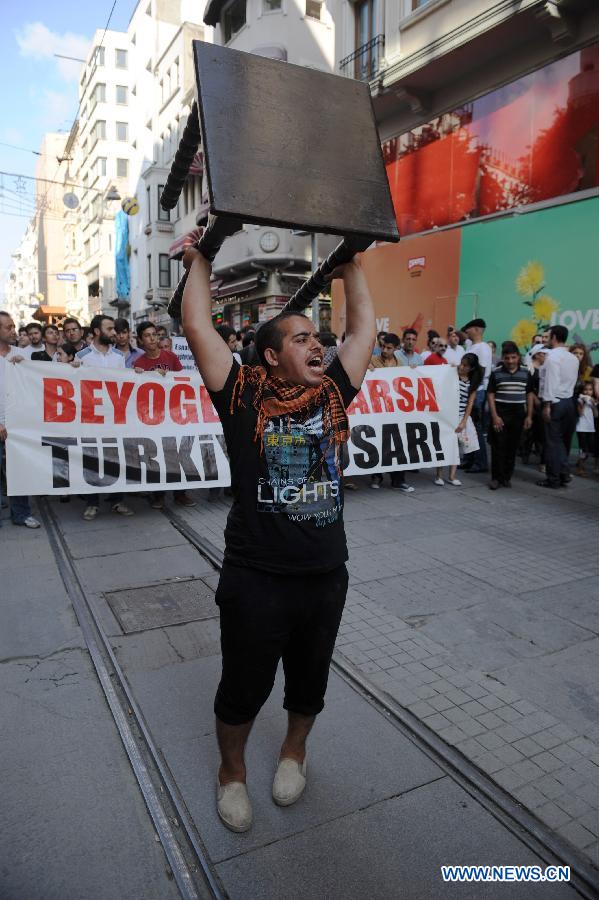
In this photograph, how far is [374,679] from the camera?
357cm

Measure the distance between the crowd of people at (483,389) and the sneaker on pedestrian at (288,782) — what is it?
467 cm

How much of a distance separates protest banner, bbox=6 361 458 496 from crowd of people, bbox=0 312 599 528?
30 centimetres

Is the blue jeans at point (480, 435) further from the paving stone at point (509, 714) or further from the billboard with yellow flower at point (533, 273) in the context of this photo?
the paving stone at point (509, 714)

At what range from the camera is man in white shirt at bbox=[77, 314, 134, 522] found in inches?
275

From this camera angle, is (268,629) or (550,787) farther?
(550,787)

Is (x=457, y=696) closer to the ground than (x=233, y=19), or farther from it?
closer to the ground

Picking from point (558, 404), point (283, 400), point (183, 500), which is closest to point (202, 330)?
point (283, 400)

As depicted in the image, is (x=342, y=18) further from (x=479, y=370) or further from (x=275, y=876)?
(x=275, y=876)

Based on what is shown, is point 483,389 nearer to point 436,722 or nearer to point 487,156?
point 487,156

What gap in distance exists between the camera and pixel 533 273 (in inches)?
472

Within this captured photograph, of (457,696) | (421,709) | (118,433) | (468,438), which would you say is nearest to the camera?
(421,709)

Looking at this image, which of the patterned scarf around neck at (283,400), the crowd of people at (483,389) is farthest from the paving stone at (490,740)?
the crowd of people at (483,389)

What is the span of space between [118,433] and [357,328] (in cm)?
477

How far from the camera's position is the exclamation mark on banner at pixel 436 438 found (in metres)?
8.43
